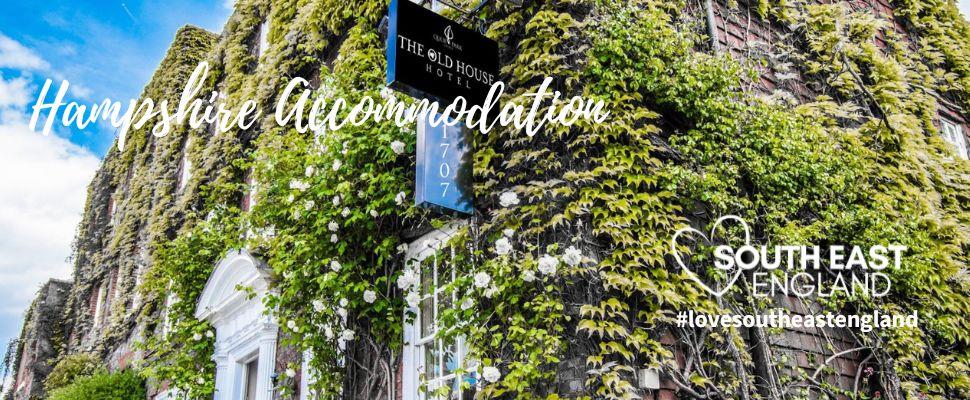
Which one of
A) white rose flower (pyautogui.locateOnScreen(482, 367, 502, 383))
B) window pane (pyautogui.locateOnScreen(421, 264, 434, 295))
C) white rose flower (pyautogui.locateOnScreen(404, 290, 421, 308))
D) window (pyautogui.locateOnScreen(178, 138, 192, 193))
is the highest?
window (pyautogui.locateOnScreen(178, 138, 192, 193))

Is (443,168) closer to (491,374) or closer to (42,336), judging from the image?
(491,374)

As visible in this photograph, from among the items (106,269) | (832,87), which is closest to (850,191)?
(832,87)

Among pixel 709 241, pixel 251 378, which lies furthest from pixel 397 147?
pixel 251 378

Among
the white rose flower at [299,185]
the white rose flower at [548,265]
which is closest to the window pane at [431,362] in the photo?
the white rose flower at [548,265]

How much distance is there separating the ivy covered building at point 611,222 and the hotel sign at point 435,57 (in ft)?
1.03

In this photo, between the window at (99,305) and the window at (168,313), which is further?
the window at (99,305)

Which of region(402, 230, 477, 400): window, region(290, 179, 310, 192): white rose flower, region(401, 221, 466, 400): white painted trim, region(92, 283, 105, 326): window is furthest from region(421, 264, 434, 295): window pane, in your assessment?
region(92, 283, 105, 326): window

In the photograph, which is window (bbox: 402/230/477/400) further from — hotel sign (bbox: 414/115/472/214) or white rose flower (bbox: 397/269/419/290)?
hotel sign (bbox: 414/115/472/214)

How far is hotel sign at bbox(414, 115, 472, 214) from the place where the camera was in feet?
16.7

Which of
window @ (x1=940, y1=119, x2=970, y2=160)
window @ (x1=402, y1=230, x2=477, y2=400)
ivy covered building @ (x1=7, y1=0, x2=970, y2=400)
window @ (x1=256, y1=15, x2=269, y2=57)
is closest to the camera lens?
ivy covered building @ (x1=7, y1=0, x2=970, y2=400)

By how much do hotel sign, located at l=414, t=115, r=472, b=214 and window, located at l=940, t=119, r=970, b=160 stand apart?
7.42m

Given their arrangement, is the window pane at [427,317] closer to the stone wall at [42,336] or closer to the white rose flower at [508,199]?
the white rose flower at [508,199]

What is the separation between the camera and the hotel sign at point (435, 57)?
491 cm

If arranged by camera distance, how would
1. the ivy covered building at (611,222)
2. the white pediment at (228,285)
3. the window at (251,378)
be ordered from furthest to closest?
A: the window at (251,378)
the white pediment at (228,285)
the ivy covered building at (611,222)
